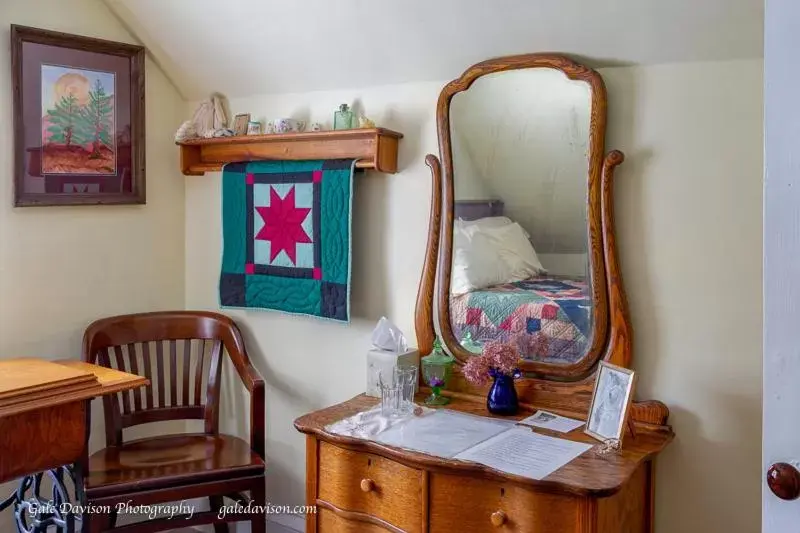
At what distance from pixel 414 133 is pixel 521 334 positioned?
699 millimetres

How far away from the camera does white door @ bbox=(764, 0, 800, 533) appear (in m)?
1.09

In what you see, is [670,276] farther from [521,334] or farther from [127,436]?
[127,436]

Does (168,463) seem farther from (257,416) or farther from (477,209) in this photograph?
(477,209)

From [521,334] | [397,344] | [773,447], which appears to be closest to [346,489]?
[397,344]

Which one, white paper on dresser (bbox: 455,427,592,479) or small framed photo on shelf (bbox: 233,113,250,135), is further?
small framed photo on shelf (bbox: 233,113,250,135)

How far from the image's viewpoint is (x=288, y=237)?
8.41 ft

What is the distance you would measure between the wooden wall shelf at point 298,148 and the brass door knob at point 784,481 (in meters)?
1.47

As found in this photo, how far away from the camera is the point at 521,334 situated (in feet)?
7.09

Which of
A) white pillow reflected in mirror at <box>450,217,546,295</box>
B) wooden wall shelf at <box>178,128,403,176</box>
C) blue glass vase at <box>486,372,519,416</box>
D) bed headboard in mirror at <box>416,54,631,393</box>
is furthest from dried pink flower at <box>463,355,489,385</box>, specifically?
wooden wall shelf at <box>178,128,403,176</box>

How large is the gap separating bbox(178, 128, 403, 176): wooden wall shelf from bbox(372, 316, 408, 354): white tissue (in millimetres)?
470

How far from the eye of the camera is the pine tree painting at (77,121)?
2.51 metres

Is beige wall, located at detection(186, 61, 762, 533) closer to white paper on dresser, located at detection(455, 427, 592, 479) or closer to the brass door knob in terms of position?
white paper on dresser, located at detection(455, 427, 592, 479)

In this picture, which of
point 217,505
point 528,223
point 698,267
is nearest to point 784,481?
point 698,267

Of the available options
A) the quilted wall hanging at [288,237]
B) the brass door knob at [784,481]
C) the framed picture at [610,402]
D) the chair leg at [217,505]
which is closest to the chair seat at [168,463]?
the chair leg at [217,505]
